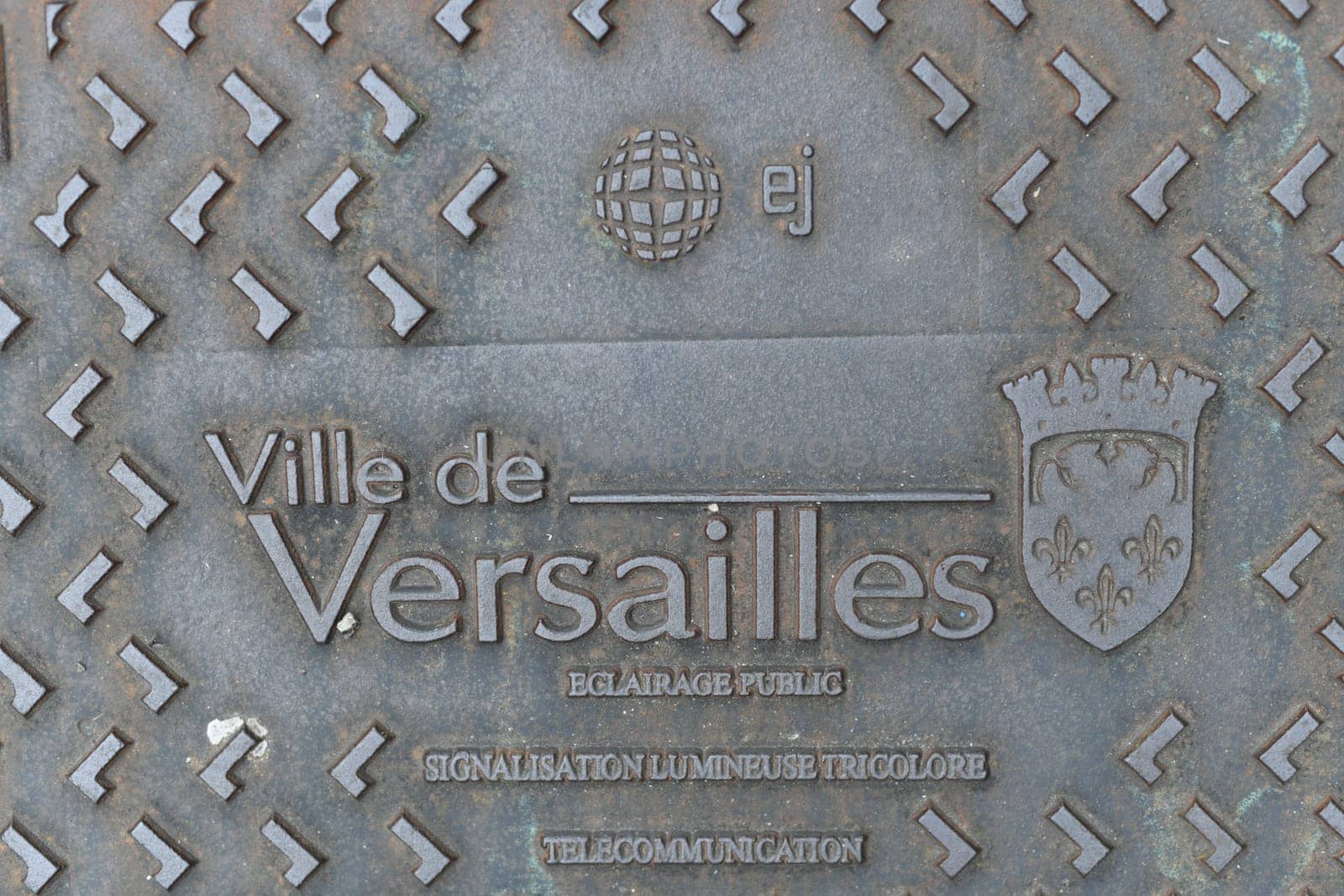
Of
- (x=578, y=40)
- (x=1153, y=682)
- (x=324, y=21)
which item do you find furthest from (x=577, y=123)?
(x=1153, y=682)

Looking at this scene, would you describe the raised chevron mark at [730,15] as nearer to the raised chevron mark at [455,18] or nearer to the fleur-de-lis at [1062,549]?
the raised chevron mark at [455,18]

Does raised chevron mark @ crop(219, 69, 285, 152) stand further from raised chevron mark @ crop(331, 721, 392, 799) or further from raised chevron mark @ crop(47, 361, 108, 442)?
raised chevron mark @ crop(331, 721, 392, 799)

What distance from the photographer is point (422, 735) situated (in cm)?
205

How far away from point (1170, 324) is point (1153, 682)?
0.87m

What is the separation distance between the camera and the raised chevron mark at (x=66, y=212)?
6.45ft

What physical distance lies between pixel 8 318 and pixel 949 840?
266 cm

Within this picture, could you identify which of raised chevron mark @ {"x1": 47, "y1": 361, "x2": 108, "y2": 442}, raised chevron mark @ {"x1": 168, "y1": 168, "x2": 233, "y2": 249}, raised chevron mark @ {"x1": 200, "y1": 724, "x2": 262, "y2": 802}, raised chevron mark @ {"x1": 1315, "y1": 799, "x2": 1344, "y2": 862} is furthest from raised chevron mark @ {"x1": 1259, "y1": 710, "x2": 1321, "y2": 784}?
raised chevron mark @ {"x1": 47, "y1": 361, "x2": 108, "y2": 442}

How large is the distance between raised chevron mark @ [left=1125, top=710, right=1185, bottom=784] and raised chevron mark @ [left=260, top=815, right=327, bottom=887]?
2.05 m

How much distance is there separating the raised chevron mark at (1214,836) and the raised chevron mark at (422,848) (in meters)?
1.86

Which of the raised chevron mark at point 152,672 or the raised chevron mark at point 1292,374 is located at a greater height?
the raised chevron mark at point 152,672

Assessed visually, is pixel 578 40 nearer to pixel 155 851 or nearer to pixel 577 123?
pixel 577 123

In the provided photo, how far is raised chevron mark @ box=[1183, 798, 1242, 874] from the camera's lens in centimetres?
201

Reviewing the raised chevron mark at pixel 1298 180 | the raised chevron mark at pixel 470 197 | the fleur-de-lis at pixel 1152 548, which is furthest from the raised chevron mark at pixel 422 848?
the raised chevron mark at pixel 1298 180

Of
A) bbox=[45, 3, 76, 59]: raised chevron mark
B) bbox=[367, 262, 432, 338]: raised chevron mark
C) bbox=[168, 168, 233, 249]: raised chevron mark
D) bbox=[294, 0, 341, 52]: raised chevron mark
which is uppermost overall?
bbox=[45, 3, 76, 59]: raised chevron mark
